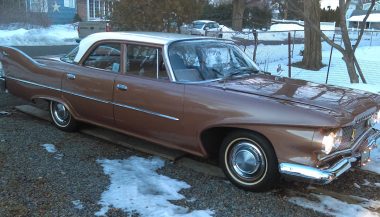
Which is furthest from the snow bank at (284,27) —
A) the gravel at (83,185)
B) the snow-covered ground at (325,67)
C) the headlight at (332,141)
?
the headlight at (332,141)

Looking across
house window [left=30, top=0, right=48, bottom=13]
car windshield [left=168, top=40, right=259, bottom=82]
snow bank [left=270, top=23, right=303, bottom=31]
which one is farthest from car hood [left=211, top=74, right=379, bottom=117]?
snow bank [left=270, top=23, right=303, bottom=31]

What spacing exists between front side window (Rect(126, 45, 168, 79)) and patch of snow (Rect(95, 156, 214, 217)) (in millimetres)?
999

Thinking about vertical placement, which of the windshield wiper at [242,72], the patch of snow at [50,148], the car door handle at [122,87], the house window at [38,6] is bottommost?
the patch of snow at [50,148]

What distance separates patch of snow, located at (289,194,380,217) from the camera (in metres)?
3.95

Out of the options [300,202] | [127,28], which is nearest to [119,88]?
[300,202]

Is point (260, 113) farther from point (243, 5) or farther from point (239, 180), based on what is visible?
point (243, 5)

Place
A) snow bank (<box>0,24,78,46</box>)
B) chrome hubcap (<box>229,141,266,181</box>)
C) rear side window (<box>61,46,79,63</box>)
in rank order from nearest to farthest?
chrome hubcap (<box>229,141,266,181</box>) < rear side window (<box>61,46,79,63</box>) < snow bank (<box>0,24,78,46</box>)

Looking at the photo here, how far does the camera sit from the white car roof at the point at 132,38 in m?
5.07

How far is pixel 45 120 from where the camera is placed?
21.8ft

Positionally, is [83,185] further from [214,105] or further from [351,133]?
[351,133]

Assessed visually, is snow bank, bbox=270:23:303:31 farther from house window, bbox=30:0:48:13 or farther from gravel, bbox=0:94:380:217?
gravel, bbox=0:94:380:217

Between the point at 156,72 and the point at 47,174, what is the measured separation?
1.57m

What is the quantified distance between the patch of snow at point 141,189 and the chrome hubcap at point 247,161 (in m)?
0.53

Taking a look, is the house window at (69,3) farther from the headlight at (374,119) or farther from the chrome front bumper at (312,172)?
the chrome front bumper at (312,172)
